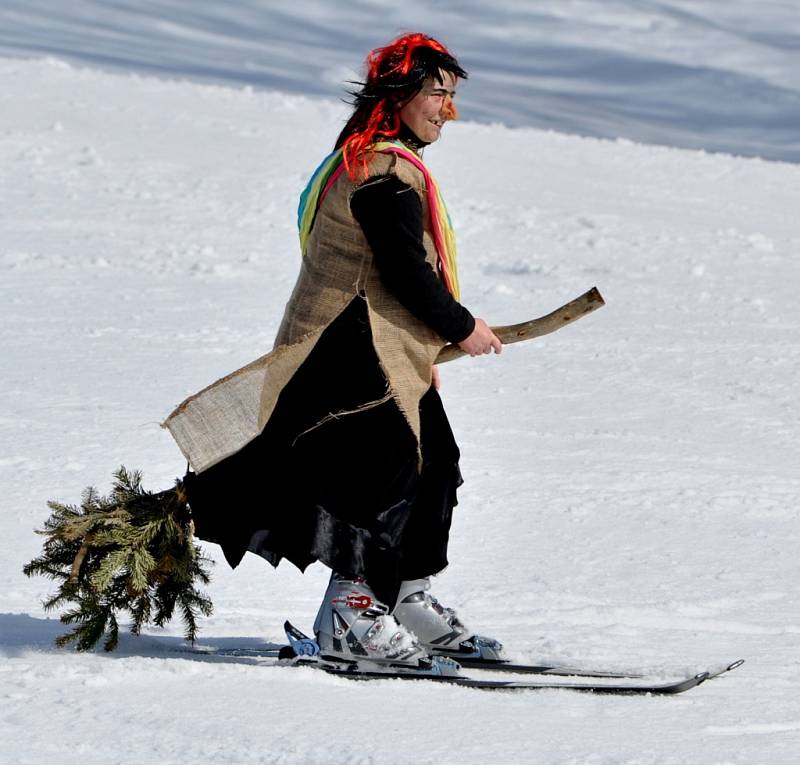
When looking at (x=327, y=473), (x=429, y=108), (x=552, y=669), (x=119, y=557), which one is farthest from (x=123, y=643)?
(x=429, y=108)

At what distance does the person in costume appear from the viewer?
2.69m

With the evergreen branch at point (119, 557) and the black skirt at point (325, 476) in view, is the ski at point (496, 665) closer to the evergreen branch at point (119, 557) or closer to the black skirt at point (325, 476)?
the evergreen branch at point (119, 557)

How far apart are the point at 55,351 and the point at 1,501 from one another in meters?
2.20

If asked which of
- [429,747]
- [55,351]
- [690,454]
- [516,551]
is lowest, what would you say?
[429,747]

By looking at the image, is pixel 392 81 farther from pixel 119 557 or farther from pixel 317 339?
pixel 119 557

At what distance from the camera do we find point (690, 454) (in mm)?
5129

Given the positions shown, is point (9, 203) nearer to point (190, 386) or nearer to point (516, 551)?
point (190, 386)

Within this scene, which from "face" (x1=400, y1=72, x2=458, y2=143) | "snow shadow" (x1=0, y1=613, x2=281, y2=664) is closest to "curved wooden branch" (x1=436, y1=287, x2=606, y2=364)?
"face" (x1=400, y1=72, x2=458, y2=143)

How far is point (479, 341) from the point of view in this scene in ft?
8.91

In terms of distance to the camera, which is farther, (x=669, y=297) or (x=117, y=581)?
(x=669, y=297)

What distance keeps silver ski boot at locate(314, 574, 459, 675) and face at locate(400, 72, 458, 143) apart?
1073mm

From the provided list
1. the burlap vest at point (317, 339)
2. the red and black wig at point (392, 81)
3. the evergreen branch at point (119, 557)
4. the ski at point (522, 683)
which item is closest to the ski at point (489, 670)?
the ski at point (522, 683)

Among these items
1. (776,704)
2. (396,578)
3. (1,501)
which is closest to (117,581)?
(396,578)

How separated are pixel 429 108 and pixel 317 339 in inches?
23.2
